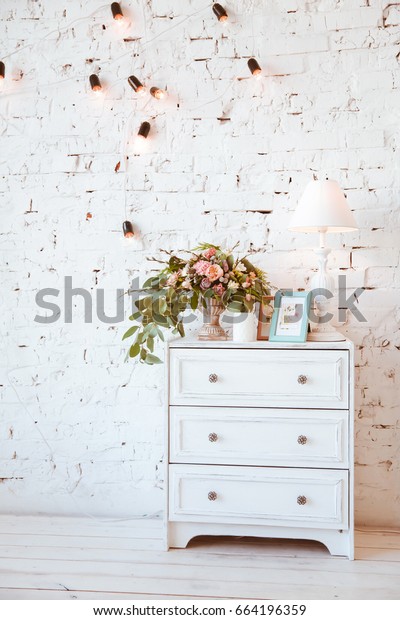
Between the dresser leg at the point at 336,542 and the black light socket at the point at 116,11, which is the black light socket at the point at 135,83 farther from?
the dresser leg at the point at 336,542

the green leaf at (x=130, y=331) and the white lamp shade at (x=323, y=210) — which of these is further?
the green leaf at (x=130, y=331)

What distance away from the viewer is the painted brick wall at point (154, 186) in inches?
90.6

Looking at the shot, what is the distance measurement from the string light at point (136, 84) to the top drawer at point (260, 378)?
49.5 inches

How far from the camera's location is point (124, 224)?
238 cm

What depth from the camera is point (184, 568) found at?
1893 millimetres

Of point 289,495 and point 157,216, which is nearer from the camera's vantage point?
point 289,495

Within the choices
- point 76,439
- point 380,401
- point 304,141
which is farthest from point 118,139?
point 380,401

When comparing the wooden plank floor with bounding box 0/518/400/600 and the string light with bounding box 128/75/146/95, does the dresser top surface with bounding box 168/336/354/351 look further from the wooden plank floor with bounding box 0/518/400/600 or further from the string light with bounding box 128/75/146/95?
the string light with bounding box 128/75/146/95

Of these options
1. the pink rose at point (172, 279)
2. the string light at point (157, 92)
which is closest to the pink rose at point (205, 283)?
the pink rose at point (172, 279)

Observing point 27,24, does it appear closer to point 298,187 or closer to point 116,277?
point 116,277

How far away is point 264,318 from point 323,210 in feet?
1.73

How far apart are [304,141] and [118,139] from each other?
34.8 inches

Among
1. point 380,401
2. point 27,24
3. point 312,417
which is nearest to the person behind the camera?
point 312,417

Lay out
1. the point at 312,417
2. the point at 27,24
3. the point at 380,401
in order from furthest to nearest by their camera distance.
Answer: the point at 27,24 → the point at 380,401 → the point at 312,417
